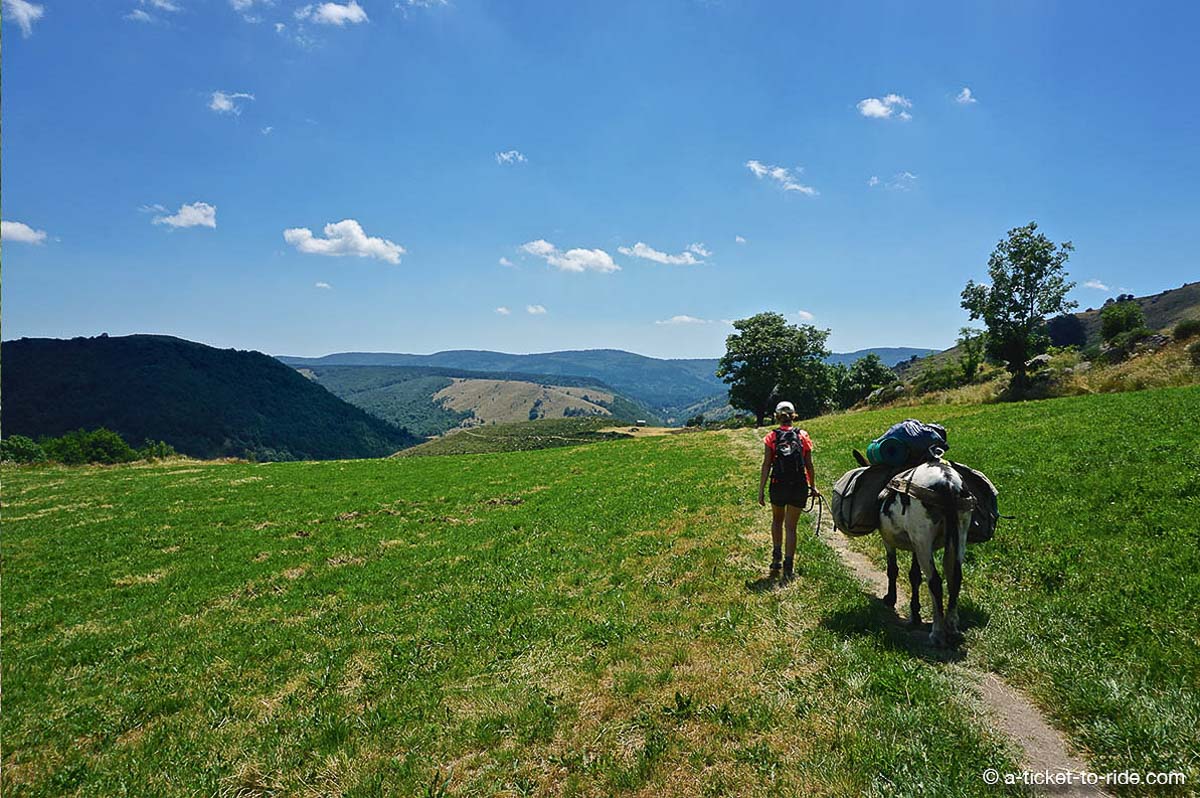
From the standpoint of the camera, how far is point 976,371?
63188mm

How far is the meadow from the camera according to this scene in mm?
5578

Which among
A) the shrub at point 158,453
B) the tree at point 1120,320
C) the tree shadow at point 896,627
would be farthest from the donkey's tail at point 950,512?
the tree at point 1120,320

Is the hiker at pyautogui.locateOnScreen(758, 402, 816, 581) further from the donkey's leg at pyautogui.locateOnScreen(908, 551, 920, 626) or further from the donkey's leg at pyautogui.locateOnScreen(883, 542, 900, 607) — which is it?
the donkey's leg at pyautogui.locateOnScreen(908, 551, 920, 626)

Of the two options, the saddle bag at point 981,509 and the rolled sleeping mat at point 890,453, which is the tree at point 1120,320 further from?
the rolled sleeping mat at point 890,453

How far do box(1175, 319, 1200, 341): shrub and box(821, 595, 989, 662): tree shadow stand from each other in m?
47.8

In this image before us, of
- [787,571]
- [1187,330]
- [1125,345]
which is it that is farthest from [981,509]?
[1125,345]

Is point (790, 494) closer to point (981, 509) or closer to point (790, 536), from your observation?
point (790, 536)

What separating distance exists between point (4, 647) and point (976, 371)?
8167 cm

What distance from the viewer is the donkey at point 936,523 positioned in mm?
7328

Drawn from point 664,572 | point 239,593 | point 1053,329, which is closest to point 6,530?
point 239,593

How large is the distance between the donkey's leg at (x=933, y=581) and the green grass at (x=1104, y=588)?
1.43 feet

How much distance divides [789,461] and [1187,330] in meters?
49.3

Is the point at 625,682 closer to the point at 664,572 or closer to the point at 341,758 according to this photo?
the point at 341,758

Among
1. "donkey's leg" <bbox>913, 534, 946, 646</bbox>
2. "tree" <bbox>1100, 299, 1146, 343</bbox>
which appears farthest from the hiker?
"tree" <bbox>1100, 299, 1146, 343</bbox>
